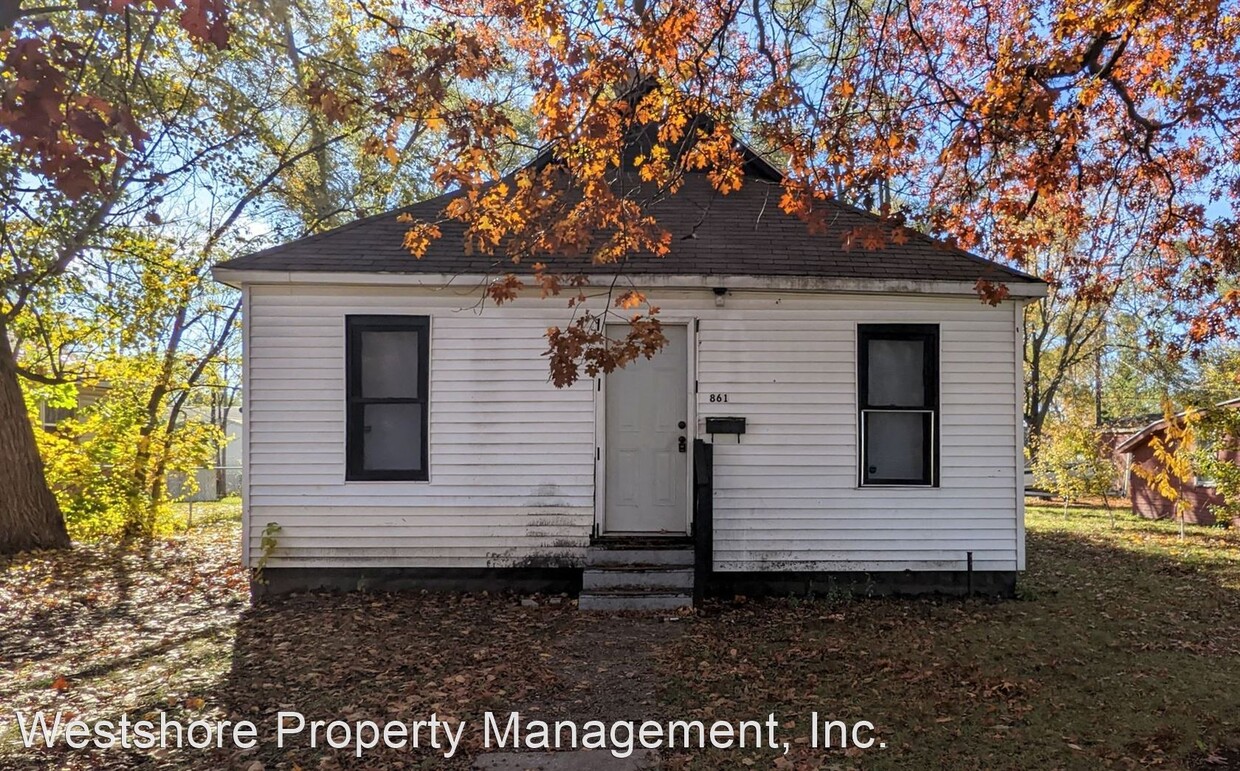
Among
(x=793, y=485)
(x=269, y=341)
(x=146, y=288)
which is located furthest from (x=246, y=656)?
(x=146, y=288)

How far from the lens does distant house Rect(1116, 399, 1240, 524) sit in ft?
53.1

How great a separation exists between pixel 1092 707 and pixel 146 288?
14.1m

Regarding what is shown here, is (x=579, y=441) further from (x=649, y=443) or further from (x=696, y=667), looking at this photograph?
(x=696, y=667)

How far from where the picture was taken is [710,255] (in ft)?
24.3

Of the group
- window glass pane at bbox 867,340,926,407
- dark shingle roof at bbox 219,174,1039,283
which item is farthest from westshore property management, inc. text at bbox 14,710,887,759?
dark shingle roof at bbox 219,174,1039,283

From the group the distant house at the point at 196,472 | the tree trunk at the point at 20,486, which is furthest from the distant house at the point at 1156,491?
the distant house at the point at 196,472

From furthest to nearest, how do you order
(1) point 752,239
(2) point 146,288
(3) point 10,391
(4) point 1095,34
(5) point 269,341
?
(2) point 146,288
(3) point 10,391
(1) point 752,239
(5) point 269,341
(4) point 1095,34

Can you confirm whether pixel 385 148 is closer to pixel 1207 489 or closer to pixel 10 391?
pixel 10 391

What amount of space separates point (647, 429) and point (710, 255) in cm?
192

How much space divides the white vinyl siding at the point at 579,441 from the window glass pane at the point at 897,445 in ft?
0.61

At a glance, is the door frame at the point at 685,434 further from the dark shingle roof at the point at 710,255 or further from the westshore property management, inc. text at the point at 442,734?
the westshore property management, inc. text at the point at 442,734

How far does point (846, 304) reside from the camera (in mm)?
7270

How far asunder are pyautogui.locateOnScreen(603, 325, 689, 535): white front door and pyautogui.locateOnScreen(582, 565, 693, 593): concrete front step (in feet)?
2.33

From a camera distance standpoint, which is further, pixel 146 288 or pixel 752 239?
pixel 146 288
